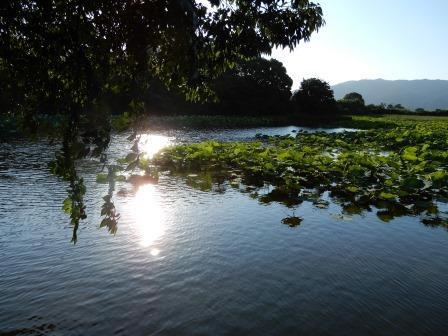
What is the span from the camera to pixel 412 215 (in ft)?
42.2

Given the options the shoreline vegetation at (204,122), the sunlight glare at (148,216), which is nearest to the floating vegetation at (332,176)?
the sunlight glare at (148,216)

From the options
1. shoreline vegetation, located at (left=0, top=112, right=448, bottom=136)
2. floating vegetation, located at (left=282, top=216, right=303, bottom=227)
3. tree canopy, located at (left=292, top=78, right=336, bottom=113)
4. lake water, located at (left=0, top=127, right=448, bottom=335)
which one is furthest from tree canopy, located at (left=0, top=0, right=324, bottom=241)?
tree canopy, located at (left=292, top=78, right=336, bottom=113)

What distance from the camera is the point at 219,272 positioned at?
880cm

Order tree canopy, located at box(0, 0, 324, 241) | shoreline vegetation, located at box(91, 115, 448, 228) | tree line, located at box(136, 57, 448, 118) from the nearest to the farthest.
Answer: tree canopy, located at box(0, 0, 324, 241)
shoreline vegetation, located at box(91, 115, 448, 228)
tree line, located at box(136, 57, 448, 118)

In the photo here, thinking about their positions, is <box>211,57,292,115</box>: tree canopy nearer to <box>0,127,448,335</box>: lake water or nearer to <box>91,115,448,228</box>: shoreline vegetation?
<box>91,115,448,228</box>: shoreline vegetation

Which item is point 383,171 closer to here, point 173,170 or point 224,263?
point 173,170

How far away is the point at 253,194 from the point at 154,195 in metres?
3.62

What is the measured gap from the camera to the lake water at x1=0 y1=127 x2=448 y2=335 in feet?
22.7

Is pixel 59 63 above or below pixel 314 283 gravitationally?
above

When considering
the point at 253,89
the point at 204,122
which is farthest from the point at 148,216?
the point at 253,89

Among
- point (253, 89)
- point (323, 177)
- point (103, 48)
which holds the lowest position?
point (323, 177)


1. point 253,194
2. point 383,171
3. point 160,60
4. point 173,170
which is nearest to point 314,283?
point 160,60

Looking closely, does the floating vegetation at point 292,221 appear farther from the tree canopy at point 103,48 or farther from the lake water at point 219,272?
the tree canopy at point 103,48

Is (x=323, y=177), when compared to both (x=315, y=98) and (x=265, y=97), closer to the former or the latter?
(x=265, y=97)
